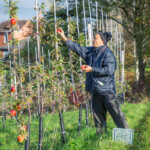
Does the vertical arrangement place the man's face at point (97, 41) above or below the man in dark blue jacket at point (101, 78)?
above

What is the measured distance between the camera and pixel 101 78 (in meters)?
3.96

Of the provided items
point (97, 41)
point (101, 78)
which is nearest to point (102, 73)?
point (101, 78)

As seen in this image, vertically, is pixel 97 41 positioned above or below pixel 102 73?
above

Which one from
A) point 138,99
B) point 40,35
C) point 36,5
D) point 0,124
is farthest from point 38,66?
point 138,99

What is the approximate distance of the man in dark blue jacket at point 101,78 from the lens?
12.9 feet

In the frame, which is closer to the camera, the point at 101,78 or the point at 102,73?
the point at 102,73

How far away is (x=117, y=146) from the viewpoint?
369cm

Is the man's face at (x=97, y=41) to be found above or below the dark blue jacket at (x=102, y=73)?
above

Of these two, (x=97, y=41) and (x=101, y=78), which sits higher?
(x=97, y=41)

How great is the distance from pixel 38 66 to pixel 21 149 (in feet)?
5.29

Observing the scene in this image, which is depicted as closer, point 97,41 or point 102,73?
point 102,73

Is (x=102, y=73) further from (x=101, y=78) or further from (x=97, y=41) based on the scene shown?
(x=97, y=41)

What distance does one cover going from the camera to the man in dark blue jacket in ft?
12.9

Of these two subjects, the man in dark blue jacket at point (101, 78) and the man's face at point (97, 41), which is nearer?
the man in dark blue jacket at point (101, 78)
